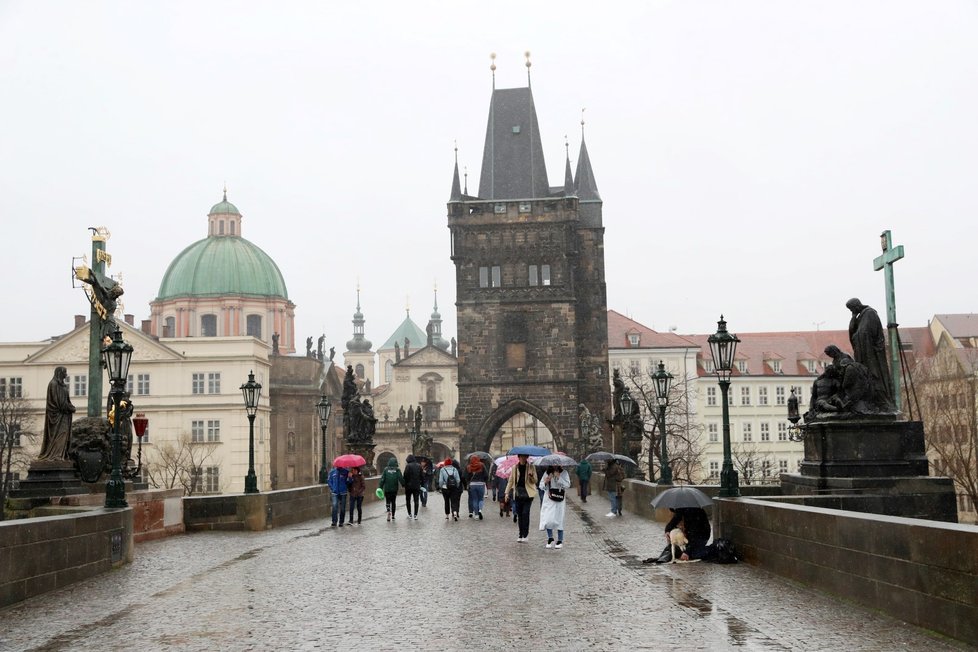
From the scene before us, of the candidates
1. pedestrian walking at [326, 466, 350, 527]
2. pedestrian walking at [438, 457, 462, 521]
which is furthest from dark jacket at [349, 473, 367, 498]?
pedestrian walking at [438, 457, 462, 521]

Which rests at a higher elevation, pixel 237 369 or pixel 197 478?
pixel 237 369

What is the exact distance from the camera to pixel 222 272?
3607 inches

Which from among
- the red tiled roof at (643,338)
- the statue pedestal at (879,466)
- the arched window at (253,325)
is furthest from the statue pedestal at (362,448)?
the arched window at (253,325)

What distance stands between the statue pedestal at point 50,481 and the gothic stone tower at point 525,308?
44925 millimetres

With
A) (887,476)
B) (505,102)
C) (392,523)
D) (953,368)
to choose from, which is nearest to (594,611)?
(887,476)

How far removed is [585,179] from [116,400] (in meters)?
60.0

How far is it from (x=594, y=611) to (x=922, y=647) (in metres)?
3.07

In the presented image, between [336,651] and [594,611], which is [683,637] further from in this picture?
[336,651]

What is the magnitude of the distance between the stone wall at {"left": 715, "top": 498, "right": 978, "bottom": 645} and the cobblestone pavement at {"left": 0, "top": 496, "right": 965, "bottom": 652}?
0.17 metres

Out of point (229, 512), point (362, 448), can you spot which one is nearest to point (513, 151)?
point (362, 448)

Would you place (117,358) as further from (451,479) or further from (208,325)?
(208,325)

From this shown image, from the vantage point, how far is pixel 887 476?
15117 millimetres

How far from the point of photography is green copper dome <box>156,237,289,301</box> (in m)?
91.4

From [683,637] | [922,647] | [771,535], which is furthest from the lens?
[771,535]
